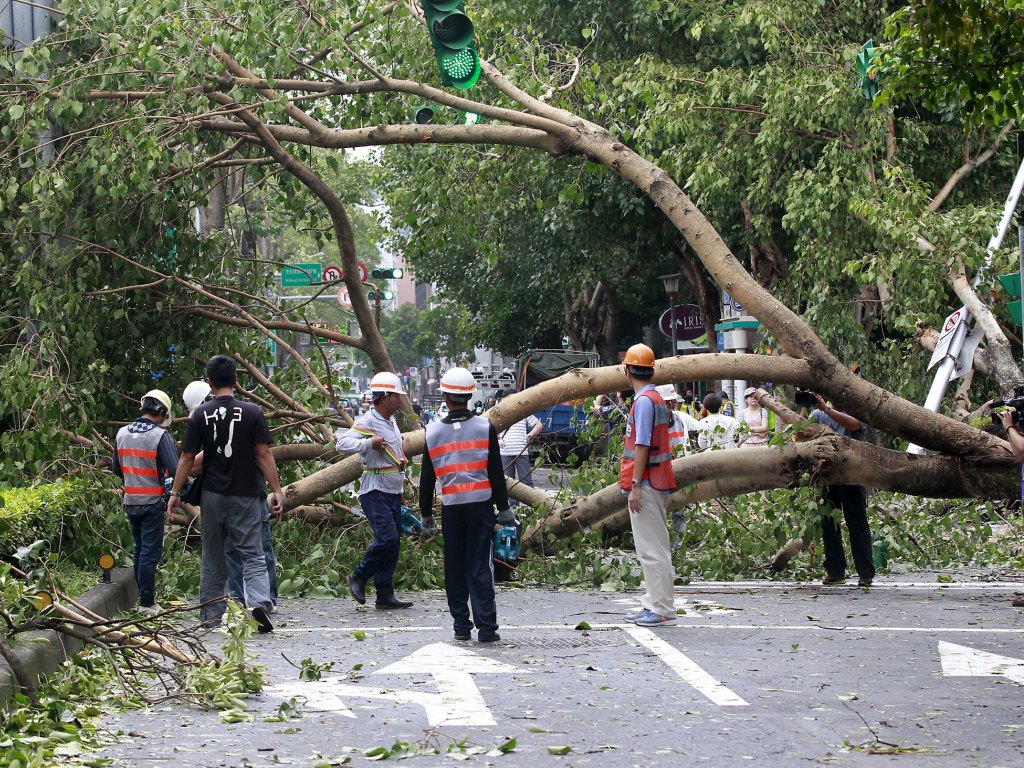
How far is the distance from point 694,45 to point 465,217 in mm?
8912

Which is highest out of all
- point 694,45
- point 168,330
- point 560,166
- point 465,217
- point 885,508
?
point 694,45

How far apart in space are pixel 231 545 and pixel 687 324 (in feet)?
72.2

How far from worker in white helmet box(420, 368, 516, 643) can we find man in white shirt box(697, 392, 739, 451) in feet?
13.3

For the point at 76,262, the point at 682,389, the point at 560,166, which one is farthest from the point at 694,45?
the point at 682,389

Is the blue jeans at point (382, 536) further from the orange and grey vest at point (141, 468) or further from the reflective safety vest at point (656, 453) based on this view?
the reflective safety vest at point (656, 453)

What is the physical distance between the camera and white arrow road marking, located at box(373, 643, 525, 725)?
20.7 ft

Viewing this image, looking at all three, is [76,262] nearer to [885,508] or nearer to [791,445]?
[791,445]

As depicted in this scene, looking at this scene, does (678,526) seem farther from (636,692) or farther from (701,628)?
(636,692)

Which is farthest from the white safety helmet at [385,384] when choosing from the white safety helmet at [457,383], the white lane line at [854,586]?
the white lane line at [854,586]

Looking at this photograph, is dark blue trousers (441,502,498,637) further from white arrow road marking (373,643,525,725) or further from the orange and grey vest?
the orange and grey vest

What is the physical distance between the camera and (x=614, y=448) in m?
13.2

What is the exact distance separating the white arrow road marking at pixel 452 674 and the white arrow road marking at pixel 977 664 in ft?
7.70

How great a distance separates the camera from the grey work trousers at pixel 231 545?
29.9 feet

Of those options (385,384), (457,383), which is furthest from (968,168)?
(457,383)
